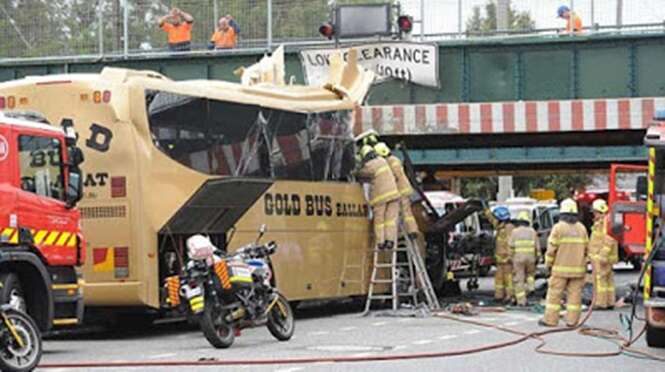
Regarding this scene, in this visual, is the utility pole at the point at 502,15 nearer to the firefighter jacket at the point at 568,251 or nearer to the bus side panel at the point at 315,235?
the bus side panel at the point at 315,235

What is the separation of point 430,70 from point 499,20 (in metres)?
2.05

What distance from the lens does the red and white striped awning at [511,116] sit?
24.2m

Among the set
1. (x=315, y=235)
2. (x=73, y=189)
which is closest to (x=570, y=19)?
(x=315, y=235)

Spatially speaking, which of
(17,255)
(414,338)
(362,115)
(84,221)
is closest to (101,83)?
(84,221)

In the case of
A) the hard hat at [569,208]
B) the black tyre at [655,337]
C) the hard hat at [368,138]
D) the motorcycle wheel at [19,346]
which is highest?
the hard hat at [368,138]

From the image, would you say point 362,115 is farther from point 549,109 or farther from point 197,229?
point 197,229

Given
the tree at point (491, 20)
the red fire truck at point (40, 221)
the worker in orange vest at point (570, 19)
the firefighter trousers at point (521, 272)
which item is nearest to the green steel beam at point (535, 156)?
the tree at point (491, 20)

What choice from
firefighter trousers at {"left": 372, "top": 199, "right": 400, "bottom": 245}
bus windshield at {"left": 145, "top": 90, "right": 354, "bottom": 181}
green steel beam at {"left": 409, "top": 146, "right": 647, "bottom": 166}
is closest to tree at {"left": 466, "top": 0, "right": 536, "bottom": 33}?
bus windshield at {"left": 145, "top": 90, "right": 354, "bottom": 181}

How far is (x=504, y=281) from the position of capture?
25891 millimetres

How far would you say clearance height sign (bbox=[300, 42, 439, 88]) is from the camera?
25.0 meters

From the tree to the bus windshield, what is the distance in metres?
4.07

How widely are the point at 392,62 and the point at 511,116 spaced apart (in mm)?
2347

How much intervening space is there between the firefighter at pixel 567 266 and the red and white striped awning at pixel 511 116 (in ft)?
18.6

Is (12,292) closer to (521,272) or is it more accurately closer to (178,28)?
(178,28)
